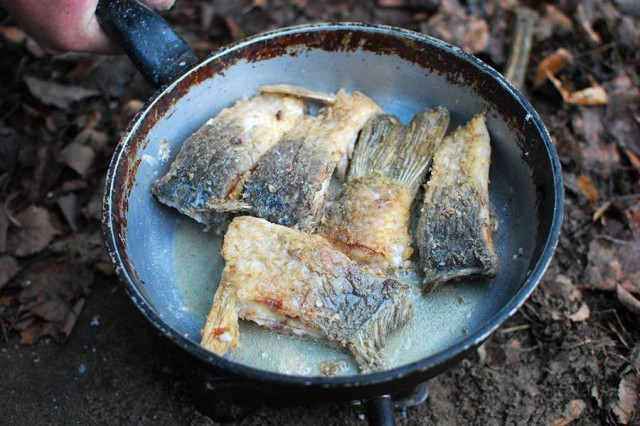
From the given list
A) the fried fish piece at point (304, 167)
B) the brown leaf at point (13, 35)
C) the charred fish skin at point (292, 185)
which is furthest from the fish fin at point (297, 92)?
the brown leaf at point (13, 35)

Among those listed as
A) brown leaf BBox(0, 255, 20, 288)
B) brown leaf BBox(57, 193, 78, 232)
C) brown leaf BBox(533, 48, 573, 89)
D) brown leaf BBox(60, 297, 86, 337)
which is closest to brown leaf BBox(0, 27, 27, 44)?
brown leaf BBox(57, 193, 78, 232)

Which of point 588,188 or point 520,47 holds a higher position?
point 520,47

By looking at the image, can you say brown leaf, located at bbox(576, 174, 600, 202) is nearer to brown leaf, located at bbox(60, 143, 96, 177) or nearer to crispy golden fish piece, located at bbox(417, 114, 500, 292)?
crispy golden fish piece, located at bbox(417, 114, 500, 292)

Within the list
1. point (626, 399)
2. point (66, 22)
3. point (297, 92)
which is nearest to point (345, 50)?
point (297, 92)

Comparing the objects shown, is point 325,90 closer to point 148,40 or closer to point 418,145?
point 418,145

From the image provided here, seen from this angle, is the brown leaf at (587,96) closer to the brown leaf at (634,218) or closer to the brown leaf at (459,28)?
the brown leaf at (459,28)

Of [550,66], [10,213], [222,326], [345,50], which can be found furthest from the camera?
[550,66]

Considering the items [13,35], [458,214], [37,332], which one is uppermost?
[458,214]

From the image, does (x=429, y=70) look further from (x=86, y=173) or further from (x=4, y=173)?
(x=4, y=173)

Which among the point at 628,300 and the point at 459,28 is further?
the point at 459,28
